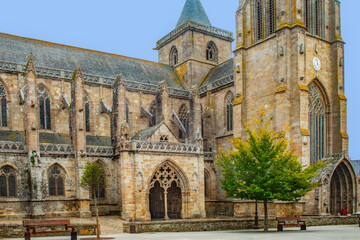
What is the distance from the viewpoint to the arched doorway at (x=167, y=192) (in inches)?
Result: 1164

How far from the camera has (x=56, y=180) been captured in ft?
92.1

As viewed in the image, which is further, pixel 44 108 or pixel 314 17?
pixel 314 17

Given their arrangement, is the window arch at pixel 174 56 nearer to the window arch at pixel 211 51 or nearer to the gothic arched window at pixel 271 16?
the window arch at pixel 211 51

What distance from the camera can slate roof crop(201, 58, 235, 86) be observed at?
40.5 meters

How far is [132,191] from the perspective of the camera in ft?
91.2

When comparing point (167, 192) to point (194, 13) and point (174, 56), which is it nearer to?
point (174, 56)

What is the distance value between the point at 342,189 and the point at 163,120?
48.3ft

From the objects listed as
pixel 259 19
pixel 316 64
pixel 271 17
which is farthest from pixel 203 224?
pixel 259 19

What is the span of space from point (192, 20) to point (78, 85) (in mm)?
20554

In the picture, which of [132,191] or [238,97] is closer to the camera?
[132,191]

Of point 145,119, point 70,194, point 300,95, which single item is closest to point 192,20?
point 145,119

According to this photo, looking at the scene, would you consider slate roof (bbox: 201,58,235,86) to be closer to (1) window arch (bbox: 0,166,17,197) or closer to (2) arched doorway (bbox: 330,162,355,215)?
(2) arched doorway (bbox: 330,162,355,215)

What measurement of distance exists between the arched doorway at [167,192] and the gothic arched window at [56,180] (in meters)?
6.19

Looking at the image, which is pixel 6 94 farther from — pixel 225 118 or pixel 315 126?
pixel 315 126
